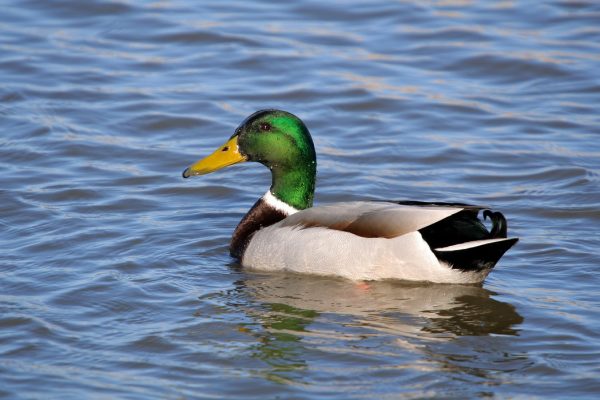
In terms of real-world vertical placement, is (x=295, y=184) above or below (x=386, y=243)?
above

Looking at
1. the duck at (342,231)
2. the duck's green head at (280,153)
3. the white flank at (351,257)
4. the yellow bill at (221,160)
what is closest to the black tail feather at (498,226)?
the duck at (342,231)

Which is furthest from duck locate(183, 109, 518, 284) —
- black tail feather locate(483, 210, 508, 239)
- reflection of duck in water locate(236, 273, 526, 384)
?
reflection of duck in water locate(236, 273, 526, 384)

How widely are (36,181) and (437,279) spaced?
12.2 ft

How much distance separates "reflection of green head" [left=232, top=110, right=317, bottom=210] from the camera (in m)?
8.23

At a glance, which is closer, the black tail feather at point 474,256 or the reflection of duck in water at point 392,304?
the reflection of duck in water at point 392,304

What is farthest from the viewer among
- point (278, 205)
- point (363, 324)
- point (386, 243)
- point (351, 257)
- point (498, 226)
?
point (278, 205)

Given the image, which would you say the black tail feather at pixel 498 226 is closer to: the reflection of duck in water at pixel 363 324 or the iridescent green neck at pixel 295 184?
the reflection of duck in water at pixel 363 324

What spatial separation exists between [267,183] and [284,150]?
5.45ft

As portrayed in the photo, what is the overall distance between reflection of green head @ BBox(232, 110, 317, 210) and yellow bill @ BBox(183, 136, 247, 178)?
0.16 feet

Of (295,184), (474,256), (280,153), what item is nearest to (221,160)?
(280,153)

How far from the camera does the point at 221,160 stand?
27.7 ft

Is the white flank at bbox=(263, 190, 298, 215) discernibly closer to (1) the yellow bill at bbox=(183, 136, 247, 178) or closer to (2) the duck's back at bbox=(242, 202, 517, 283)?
(1) the yellow bill at bbox=(183, 136, 247, 178)

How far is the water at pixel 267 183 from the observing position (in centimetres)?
615

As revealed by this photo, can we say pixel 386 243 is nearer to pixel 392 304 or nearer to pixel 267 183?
pixel 392 304
